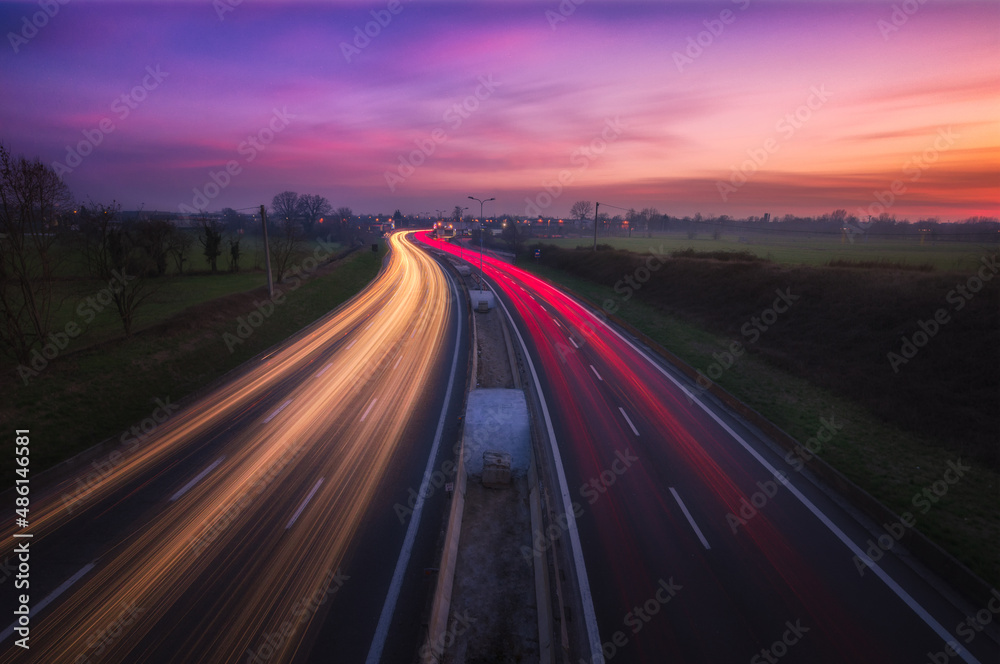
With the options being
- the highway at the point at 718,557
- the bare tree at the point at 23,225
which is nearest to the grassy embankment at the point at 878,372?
the highway at the point at 718,557

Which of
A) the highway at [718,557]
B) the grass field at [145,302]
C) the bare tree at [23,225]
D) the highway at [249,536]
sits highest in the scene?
the bare tree at [23,225]

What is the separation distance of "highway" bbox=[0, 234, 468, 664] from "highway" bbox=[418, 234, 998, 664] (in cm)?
427

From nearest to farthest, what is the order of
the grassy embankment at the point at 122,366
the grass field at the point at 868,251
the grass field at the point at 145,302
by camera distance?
the grassy embankment at the point at 122,366 < the grass field at the point at 145,302 < the grass field at the point at 868,251

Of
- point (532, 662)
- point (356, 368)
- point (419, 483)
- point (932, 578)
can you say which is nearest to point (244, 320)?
point (356, 368)

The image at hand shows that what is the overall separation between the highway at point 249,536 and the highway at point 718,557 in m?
4.27

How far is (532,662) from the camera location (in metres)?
7.79

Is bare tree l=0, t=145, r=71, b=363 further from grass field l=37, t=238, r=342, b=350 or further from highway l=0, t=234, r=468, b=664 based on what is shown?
highway l=0, t=234, r=468, b=664

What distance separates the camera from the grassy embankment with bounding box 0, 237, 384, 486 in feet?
51.2

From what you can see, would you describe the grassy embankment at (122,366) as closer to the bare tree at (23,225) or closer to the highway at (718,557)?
the bare tree at (23,225)

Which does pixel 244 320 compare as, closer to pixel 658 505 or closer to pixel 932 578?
pixel 658 505

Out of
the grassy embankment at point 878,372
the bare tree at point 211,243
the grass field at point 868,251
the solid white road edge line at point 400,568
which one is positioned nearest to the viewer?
the solid white road edge line at point 400,568

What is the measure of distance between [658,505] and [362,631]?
836 cm

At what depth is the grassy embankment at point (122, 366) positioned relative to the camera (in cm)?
1560

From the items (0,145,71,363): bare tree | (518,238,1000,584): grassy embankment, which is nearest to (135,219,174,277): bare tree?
(0,145,71,363): bare tree
